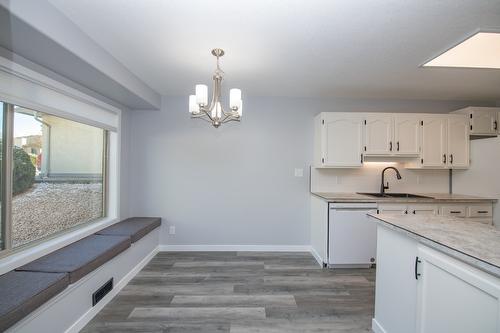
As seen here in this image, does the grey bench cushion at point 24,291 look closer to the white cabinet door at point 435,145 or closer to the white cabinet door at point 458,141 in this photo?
the white cabinet door at point 435,145

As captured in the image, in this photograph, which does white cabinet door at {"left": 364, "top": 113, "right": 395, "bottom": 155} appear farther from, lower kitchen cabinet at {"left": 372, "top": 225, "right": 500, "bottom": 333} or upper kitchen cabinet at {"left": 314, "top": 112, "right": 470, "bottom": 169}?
lower kitchen cabinet at {"left": 372, "top": 225, "right": 500, "bottom": 333}

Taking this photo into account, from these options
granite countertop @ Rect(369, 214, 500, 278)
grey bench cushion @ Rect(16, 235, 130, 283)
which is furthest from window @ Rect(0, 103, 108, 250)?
granite countertop @ Rect(369, 214, 500, 278)

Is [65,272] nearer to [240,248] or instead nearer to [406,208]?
[240,248]

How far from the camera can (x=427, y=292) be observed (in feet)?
4.43

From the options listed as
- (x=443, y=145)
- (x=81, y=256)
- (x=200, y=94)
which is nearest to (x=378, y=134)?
(x=443, y=145)

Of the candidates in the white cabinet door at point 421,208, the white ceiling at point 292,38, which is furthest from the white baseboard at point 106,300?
the white cabinet door at point 421,208

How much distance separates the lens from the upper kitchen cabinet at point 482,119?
3.32 metres

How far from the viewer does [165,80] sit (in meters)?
2.96

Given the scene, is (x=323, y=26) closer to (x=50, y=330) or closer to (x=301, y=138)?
(x=301, y=138)

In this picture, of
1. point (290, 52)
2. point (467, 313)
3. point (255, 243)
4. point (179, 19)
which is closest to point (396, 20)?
point (290, 52)

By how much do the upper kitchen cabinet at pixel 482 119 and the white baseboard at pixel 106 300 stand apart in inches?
193

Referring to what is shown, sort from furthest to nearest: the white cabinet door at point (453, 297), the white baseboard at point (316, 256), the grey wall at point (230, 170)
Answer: the grey wall at point (230, 170) → the white baseboard at point (316, 256) → the white cabinet door at point (453, 297)

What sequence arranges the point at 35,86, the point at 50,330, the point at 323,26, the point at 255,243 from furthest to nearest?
the point at 255,243 < the point at 35,86 < the point at 323,26 < the point at 50,330

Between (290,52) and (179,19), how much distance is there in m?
1.02
